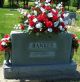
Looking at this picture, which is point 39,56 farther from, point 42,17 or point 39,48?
point 42,17

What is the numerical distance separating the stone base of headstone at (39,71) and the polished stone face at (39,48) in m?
0.12

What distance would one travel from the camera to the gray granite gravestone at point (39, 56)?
7.08 meters

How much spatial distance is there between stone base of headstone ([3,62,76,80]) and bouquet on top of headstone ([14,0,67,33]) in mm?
750

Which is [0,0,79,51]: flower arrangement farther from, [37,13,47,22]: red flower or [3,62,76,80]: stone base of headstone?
[3,62,76,80]: stone base of headstone

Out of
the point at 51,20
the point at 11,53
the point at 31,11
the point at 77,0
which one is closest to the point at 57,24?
the point at 51,20

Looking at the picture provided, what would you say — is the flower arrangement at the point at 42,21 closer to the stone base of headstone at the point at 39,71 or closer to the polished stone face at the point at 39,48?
the polished stone face at the point at 39,48

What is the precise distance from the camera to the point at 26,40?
23.2 ft

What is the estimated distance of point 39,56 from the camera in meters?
7.18

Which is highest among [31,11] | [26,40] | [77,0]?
[31,11]

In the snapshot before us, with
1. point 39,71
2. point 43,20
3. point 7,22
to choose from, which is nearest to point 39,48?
point 39,71

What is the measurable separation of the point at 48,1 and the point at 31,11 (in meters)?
0.48

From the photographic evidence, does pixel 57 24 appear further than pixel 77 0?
No

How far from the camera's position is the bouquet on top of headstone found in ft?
22.8

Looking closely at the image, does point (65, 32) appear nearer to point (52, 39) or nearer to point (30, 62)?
point (52, 39)
